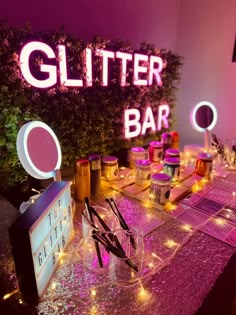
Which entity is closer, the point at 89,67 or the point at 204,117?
the point at 89,67

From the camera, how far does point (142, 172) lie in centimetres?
127

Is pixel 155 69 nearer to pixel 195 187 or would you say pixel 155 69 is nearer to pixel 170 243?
pixel 195 187

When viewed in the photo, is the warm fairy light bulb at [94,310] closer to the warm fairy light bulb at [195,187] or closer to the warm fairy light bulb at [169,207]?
the warm fairy light bulb at [169,207]

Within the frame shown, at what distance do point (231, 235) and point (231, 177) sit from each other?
24.0 inches

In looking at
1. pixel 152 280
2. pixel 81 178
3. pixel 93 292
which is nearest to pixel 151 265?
pixel 152 280

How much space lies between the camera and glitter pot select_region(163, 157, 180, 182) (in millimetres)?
1254

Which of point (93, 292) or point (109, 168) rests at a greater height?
point (109, 168)

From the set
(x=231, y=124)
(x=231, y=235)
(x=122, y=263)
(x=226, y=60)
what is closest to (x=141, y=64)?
(x=226, y=60)

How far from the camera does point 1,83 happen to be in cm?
106

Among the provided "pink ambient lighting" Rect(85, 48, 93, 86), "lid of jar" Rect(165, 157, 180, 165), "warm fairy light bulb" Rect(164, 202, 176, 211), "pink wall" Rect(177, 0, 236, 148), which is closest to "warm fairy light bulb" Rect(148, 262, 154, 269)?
"warm fairy light bulb" Rect(164, 202, 176, 211)

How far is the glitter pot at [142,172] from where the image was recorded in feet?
4.17

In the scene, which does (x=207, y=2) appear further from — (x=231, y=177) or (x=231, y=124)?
(x=231, y=177)

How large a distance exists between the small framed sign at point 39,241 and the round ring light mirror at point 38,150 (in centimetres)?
14

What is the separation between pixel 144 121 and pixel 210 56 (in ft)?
2.89
